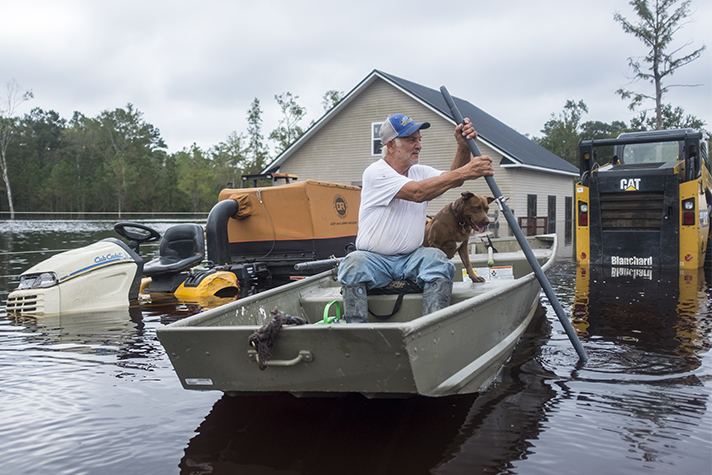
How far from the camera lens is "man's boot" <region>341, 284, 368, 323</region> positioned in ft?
13.1

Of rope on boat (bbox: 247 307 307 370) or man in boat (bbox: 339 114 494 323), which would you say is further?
man in boat (bbox: 339 114 494 323)

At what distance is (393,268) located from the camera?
4.23 m

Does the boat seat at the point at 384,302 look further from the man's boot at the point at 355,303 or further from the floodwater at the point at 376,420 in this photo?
the floodwater at the point at 376,420

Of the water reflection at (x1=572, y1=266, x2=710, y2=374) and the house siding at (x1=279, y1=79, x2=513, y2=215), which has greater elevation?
the house siding at (x1=279, y1=79, x2=513, y2=215)

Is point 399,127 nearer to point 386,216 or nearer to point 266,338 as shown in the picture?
point 386,216

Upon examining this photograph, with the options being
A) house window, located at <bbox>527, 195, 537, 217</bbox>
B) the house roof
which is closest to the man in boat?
the house roof

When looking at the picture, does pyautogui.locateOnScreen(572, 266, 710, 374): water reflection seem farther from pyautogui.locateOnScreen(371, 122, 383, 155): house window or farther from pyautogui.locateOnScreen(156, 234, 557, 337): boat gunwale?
pyautogui.locateOnScreen(371, 122, 383, 155): house window

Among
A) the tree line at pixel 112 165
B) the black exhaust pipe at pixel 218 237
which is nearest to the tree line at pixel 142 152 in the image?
the tree line at pixel 112 165

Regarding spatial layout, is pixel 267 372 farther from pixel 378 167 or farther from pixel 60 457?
pixel 378 167

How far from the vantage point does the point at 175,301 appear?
8.62 metres

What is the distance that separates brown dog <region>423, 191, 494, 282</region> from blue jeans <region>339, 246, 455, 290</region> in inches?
36.5

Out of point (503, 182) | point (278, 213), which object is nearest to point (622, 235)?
point (278, 213)

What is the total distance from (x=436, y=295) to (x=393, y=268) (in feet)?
1.33

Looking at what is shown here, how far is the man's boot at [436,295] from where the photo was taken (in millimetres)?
4004
